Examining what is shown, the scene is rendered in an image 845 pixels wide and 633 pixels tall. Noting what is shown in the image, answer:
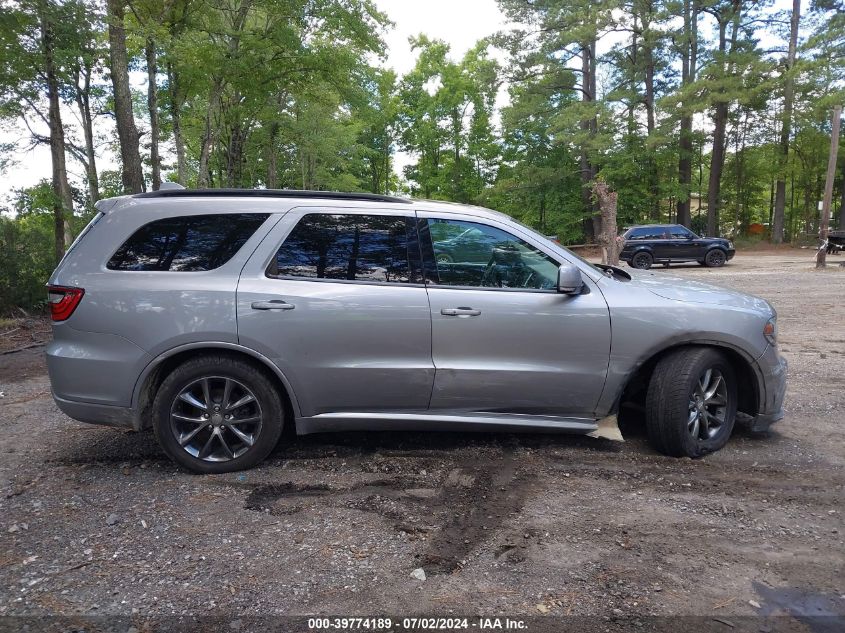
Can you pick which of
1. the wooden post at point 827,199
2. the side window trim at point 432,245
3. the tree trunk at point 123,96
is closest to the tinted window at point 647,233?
the wooden post at point 827,199

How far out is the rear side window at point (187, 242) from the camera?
11.8ft

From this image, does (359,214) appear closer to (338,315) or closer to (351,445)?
(338,315)

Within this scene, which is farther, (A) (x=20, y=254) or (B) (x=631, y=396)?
(A) (x=20, y=254)

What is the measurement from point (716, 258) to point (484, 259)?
21.6 meters

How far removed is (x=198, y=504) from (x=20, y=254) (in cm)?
923

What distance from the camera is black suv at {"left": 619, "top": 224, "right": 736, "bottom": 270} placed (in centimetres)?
2192

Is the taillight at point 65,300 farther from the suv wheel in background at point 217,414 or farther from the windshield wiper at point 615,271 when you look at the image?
the windshield wiper at point 615,271

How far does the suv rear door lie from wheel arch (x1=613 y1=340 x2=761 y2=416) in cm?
145

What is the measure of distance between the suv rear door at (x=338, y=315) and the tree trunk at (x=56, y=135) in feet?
30.1

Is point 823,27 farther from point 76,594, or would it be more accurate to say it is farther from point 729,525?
point 76,594

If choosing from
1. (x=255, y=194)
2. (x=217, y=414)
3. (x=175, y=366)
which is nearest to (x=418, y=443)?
(x=217, y=414)

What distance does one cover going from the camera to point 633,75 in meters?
30.9

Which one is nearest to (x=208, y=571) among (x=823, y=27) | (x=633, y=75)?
(x=633, y=75)

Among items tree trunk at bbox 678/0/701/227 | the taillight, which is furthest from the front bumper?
tree trunk at bbox 678/0/701/227
